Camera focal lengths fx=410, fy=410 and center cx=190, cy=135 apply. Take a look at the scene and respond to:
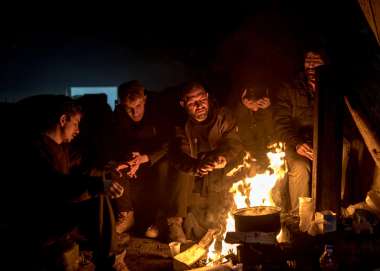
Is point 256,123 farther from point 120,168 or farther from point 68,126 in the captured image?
point 68,126

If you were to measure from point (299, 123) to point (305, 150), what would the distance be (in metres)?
0.70

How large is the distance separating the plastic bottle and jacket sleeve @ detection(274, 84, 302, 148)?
2.07 m

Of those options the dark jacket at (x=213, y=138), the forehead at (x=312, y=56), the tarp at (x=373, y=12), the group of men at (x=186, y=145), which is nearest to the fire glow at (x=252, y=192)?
the group of men at (x=186, y=145)

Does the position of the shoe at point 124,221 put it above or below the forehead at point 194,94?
below

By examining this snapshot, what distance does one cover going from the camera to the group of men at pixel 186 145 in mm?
5473

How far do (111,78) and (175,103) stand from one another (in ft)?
40.5

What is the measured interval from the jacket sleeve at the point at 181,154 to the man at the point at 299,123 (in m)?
1.34

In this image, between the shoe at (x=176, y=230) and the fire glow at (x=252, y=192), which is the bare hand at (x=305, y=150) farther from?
the shoe at (x=176, y=230)

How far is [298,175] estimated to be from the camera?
221 inches

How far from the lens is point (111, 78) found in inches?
755

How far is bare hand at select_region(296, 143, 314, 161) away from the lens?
5406mm

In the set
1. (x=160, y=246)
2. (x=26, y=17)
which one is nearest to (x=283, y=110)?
(x=160, y=246)

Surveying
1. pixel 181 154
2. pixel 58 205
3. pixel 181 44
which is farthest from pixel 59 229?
pixel 181 44

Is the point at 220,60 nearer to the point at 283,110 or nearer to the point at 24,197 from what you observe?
Answer: the point at 283,110
